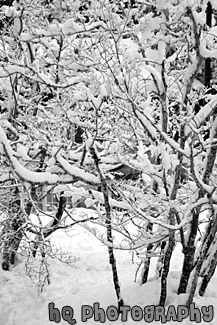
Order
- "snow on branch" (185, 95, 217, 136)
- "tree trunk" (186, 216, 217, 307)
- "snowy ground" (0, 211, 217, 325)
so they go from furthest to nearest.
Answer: "snowy ground" (0, 211, 217, 325) < "tree trunk" (186, 216, 217, 307) < "snow on branch" (185, 95, 217, 136)

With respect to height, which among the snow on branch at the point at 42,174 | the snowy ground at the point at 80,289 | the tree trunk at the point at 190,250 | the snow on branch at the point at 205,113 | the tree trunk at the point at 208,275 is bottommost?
the snowy ground at the point at 80,289

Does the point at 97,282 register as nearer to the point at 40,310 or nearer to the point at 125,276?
the point at 125,276

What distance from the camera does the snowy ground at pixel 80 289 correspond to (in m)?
5.70

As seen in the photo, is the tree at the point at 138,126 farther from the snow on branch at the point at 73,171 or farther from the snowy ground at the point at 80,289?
the snowy ground at the point at 80,289

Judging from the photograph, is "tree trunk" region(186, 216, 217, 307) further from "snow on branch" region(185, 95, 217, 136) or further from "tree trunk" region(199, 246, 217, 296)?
"snow on branch" region(185, 95, 217, 136)

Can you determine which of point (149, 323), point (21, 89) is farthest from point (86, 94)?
point (21, 89)

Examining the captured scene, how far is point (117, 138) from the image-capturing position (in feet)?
21.2

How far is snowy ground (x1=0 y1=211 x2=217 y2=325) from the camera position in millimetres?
5703

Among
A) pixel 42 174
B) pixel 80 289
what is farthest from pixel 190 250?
pixel 80 289

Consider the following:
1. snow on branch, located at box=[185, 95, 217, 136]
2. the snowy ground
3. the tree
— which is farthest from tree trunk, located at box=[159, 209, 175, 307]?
snow on branch, located at box=[185, 95, 217, 136]

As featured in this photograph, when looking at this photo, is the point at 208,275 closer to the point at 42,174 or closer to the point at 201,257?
the point at 201,257

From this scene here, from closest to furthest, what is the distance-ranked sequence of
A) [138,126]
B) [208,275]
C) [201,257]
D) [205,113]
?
[205,113] < [201,257] < [208,275] < [138,126]

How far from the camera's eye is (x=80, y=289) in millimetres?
8047

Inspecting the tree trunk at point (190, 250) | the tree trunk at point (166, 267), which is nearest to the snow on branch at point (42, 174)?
the tree trunk at point (166, 267)
